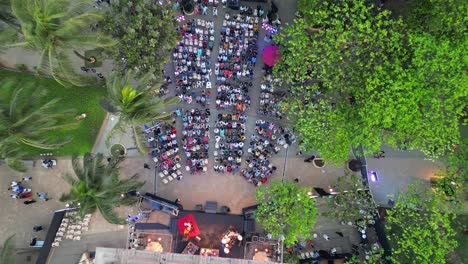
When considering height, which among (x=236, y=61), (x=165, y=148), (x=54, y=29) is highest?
(x=236, y=61)

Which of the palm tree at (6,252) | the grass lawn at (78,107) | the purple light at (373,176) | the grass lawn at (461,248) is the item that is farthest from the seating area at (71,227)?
the grass lawn at (461,248)

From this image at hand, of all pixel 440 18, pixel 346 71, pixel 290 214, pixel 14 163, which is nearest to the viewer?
pixel 14 163

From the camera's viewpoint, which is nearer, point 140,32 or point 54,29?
point 54,29

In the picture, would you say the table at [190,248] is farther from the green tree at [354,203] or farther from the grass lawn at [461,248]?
the grass lawn at [461,248]

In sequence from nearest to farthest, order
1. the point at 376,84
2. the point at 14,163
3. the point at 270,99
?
the point at 14,163 → the point at 376,84 → the point at 270,99

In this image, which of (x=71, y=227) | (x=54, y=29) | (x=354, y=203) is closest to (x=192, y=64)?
(x=54, y=29)

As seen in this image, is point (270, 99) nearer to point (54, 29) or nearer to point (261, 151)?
point (261, 151)

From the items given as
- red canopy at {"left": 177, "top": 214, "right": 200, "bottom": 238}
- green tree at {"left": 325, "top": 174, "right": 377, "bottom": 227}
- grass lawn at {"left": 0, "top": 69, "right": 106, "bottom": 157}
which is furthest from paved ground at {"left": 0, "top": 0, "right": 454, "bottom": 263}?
green tree at {"left": 325, "top": 174, "right": 377, "bottom": 227}
